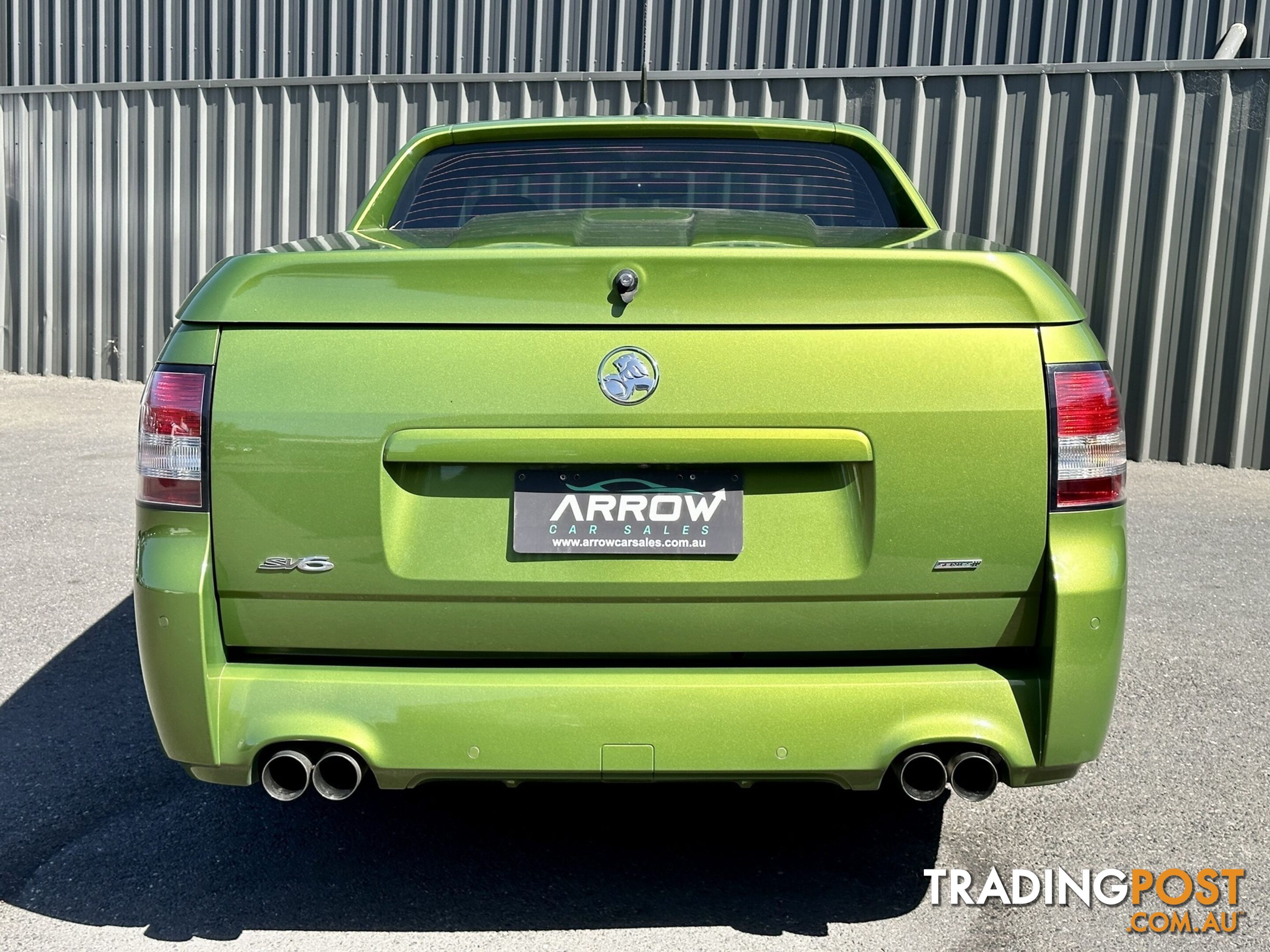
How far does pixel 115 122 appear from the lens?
11.6 meters

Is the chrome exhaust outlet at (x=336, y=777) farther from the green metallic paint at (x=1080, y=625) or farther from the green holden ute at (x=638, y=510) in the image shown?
the green metallic paint at (x=1080, y=625)

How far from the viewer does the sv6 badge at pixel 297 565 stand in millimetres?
2314

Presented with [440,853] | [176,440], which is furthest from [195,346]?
[440,853]

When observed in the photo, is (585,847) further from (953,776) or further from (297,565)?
(297,565)

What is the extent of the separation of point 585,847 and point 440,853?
0.34 metres

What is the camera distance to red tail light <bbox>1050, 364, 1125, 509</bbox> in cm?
232

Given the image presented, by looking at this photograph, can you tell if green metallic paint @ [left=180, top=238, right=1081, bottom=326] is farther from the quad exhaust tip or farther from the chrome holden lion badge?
the quad exhaust tip

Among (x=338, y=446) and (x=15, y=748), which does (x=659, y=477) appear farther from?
(x=15, y=748)

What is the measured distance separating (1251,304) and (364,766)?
26.2 feet

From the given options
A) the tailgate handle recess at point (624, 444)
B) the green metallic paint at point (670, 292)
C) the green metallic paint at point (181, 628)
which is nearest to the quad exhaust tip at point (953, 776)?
the tailgate handle recess at point (624, 444)

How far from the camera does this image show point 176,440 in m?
2.35

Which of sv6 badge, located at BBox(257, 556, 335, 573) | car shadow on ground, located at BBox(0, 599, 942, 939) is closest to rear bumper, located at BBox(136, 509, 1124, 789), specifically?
sv6 badge, located at BBox(257, 556, 335, 573)

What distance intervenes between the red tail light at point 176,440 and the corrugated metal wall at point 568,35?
8.36 m

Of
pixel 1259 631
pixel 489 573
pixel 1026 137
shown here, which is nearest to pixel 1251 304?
pixel 1026 137
